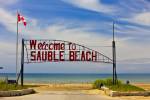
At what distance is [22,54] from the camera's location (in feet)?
135

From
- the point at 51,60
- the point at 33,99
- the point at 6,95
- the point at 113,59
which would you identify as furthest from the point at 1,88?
the point at 113,59

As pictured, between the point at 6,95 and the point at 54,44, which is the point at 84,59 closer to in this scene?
the point at 54,44

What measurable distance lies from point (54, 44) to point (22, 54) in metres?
3.10

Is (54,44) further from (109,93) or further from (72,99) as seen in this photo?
(72,99)

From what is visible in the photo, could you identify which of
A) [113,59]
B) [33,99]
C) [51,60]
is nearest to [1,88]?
[33,99]

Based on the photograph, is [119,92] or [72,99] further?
[119,92]

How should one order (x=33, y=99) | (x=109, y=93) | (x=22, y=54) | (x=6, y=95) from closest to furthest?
(x=33, y=99), (x=6, y=95), (x=109, y=93), (x=22, y=54)

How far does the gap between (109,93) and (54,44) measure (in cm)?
815

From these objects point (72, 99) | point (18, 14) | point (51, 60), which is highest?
point (18, 14)

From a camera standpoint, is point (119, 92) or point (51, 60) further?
point (51, 60)

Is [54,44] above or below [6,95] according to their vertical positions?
above

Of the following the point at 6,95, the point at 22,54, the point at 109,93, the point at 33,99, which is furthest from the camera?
the point at 22,54

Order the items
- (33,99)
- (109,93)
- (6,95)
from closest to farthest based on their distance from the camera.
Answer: (33,99) → (6,95) → (109,93)

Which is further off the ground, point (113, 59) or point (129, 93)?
point (113, 59)
